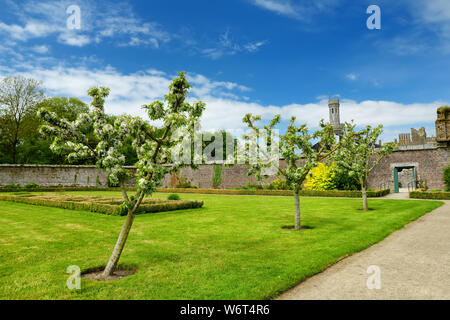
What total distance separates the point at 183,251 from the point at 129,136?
3.41 m

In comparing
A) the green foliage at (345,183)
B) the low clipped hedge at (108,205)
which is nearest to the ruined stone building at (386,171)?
the green foliage at (345,183)

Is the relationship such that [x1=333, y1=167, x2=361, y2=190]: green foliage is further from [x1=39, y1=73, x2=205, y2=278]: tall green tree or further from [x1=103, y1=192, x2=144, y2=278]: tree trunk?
[x1=103, y1=192, x2=144, y2=278]: tree trunk

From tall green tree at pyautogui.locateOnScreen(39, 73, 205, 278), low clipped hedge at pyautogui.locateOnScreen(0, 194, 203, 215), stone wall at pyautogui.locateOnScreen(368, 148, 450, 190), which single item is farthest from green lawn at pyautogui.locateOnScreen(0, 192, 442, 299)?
stone wall at pyautogui.locateOnScreen(368, 148, 450, 190)

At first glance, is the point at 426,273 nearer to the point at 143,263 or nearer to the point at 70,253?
the point at 143,263

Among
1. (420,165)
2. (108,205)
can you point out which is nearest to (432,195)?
(420,165)

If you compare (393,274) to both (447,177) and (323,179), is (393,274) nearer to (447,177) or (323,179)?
(323,179)

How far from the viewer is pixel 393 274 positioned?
582cm

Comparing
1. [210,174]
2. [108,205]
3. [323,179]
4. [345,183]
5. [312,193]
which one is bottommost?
[312,193]

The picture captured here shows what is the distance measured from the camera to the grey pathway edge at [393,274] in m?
4.82

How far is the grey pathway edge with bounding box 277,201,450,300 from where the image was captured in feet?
15.8

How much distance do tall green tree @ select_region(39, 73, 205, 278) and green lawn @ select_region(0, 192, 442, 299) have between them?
1.11 metres

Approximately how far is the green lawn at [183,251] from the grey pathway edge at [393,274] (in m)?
0.34

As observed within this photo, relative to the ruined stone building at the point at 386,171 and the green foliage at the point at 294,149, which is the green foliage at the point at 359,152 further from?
the ruined stone building at the point at 386,171
